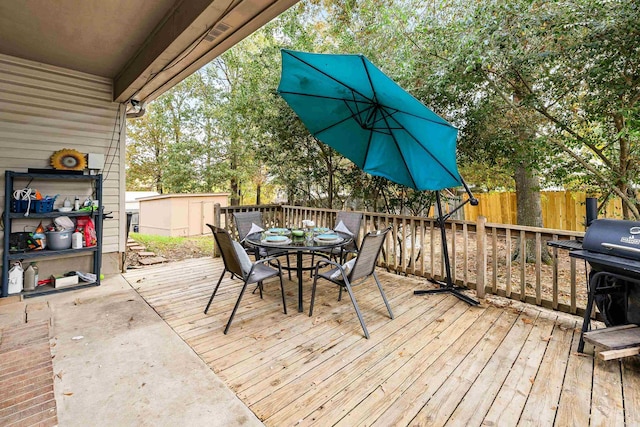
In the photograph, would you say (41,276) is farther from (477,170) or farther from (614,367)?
(477,170)

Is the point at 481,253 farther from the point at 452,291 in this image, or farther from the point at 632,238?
the point at 632,238

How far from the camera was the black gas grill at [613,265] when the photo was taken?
1936 millimetres

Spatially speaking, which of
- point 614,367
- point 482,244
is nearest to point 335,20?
point 482,244

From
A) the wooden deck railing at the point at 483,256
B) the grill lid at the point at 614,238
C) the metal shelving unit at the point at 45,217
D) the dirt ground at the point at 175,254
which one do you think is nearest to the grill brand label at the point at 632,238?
the grill lid at the point at 614,238

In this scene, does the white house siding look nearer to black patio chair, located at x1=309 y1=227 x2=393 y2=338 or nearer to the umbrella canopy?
the umbrella canopy

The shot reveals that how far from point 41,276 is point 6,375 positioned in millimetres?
2514

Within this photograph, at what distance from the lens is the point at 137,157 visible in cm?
1218

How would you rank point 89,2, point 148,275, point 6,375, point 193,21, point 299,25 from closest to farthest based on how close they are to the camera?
point 6,375, point 193,21, point 89,2, point 148,275, point 299,25

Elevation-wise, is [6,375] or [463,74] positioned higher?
[463,74]

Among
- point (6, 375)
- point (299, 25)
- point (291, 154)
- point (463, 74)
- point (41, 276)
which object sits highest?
point (299, 25)

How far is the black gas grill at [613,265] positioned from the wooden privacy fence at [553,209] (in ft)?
10.8

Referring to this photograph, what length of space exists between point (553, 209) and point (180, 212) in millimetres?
10945

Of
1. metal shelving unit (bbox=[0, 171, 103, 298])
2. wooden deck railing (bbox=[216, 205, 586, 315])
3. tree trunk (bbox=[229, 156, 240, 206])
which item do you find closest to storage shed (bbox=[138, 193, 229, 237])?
tree trunk (bbox=[229, 156, 240, 206])

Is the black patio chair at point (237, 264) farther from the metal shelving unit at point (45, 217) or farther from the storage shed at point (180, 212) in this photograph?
the storage shed at point (180, 212)
